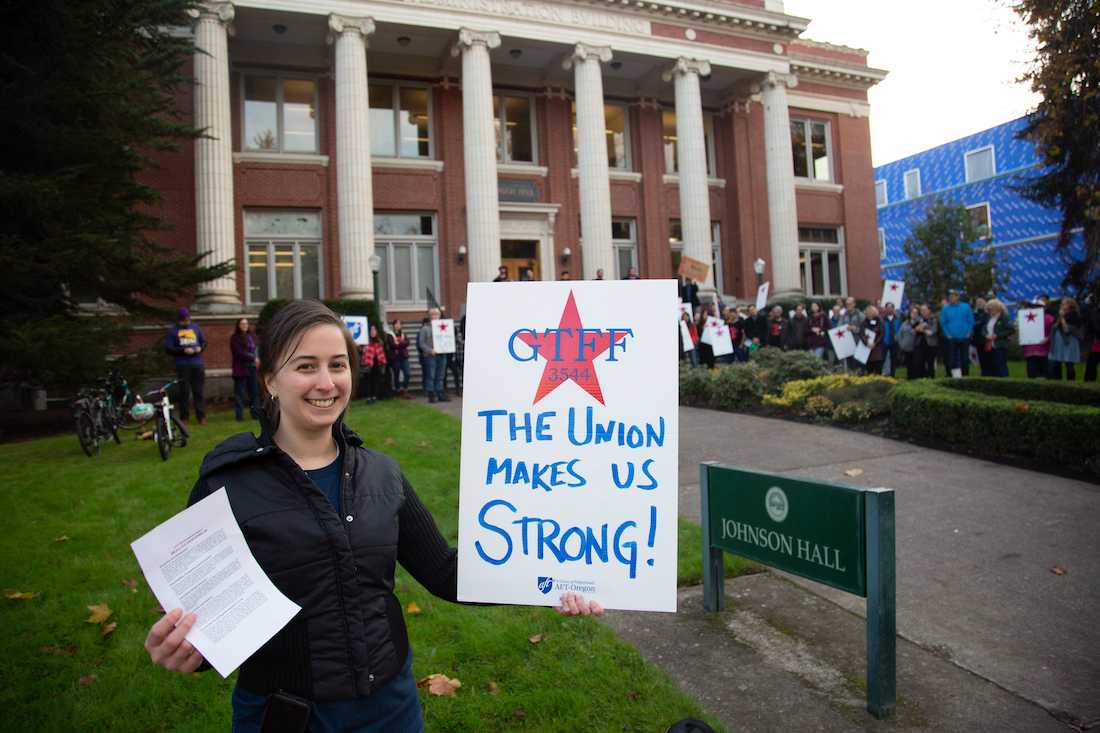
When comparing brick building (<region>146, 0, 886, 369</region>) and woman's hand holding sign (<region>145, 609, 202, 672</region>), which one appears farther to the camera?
brick building (<region>146, 0, 886, 369</region>)

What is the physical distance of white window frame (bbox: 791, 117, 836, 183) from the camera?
1221 inches

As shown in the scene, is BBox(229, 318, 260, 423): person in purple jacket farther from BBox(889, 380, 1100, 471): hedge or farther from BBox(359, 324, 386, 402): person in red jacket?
BBox(889, 380, 1100, 471): hedge

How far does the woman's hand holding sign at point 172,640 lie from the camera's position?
1528 mm

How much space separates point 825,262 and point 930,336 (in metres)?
Answer: 16.8

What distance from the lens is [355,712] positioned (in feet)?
5.87

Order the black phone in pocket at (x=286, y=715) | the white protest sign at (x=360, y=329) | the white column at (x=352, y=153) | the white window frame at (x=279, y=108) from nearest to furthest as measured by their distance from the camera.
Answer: the black phone in pocket at (x=286, y=715) → the white protest sign at (x=360, y=329) → the white column at (x=352, y=153) → the white window frame at (x=279, y=108)

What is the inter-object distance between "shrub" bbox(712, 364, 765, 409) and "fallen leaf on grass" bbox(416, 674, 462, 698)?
33.5 ft

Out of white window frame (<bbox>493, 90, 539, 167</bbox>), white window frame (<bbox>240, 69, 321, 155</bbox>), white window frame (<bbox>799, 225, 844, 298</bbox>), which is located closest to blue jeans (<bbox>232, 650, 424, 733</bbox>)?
white window frame (<bbox>240, 69, 321, 155</bbox>)

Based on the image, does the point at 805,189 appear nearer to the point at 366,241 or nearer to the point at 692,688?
the point at 366,241

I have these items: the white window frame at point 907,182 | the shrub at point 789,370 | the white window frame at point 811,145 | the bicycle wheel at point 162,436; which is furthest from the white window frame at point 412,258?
the white window frame at point 907,182

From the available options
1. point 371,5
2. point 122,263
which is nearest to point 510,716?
point 122,263

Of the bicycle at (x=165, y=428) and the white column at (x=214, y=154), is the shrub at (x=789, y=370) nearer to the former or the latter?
the bicycle at (x=165, y=428)

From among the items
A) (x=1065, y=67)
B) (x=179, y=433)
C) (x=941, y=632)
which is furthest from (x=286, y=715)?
(x=1065, y=67)

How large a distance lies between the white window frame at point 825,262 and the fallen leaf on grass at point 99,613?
30443 millimetres
